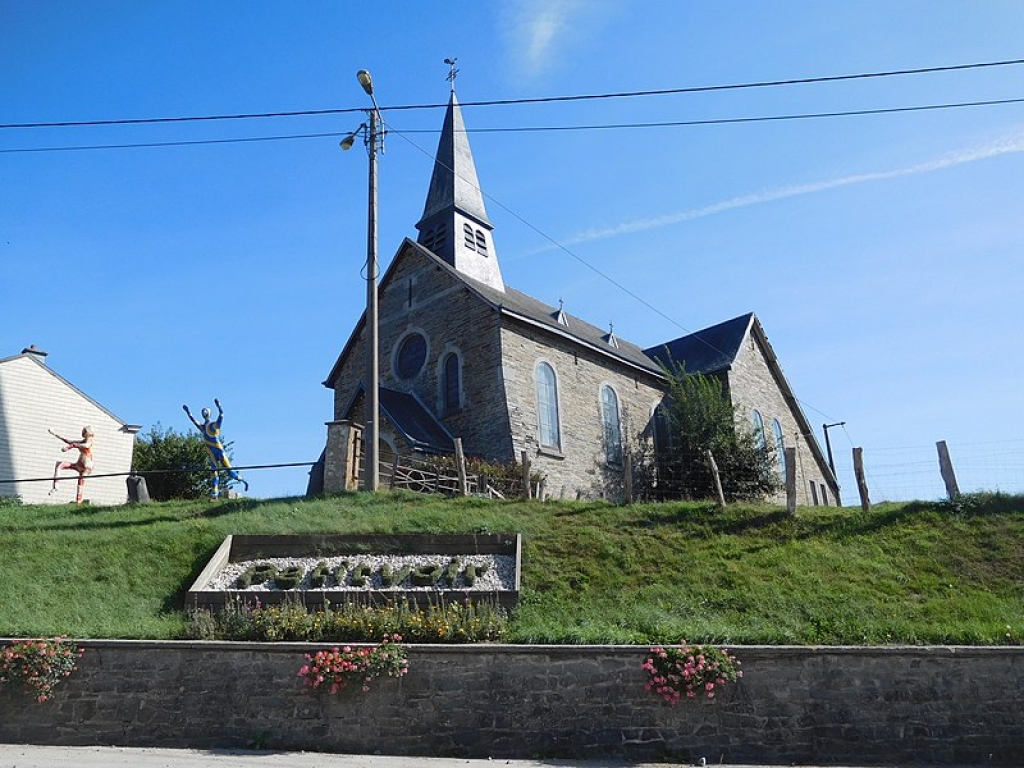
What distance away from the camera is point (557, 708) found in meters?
9.90

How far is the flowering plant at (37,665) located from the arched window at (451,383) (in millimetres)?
14461

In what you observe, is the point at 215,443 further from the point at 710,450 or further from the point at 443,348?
the point at 710,450

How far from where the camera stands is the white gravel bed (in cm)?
1245

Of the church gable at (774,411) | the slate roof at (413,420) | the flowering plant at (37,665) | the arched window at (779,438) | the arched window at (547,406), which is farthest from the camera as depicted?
the arched window at (779,438)

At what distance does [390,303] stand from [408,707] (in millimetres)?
18997

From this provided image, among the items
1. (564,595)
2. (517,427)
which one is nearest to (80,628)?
(564,595)

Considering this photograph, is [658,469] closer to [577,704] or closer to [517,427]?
[517,427]

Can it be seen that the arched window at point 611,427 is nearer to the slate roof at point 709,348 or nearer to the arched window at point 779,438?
the slate roof at point 709,348

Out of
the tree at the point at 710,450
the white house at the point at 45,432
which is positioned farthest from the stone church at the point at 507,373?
the white house at the point at 45,432

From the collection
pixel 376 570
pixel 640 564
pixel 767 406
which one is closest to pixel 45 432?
pixel 376 570

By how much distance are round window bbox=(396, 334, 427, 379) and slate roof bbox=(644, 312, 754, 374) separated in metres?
8.75

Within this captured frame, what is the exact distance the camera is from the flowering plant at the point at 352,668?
9.95 metres

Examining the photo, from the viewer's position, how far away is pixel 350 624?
1109cm

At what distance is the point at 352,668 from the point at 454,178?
78.7ft
